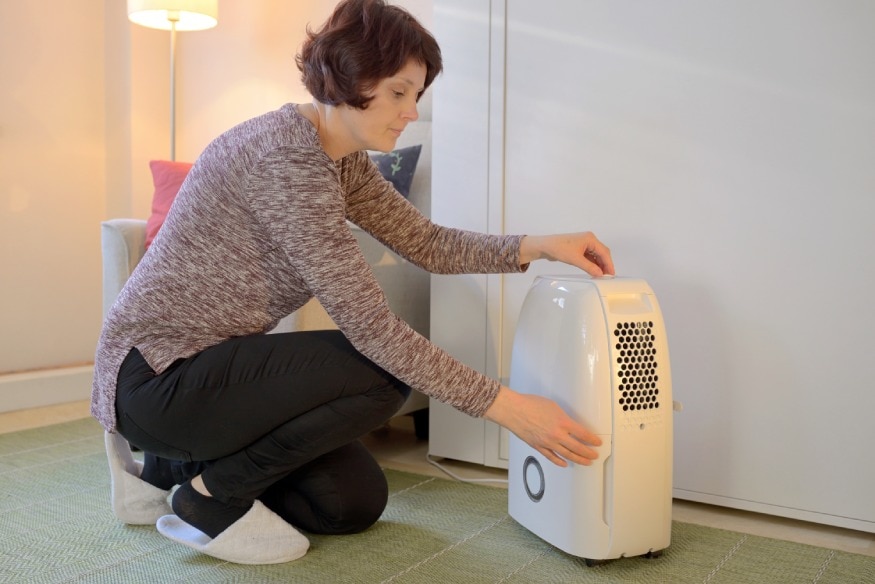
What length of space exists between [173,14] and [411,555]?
1.94 m

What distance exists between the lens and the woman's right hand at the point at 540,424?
1.20 m

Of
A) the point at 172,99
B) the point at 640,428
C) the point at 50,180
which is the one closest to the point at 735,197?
the point at 640,428

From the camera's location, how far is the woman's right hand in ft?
3.92

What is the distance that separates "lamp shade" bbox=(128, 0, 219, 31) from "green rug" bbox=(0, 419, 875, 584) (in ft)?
4.94

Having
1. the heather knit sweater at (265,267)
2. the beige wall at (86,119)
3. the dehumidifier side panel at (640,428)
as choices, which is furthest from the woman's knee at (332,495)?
the beige wall at (86,119)

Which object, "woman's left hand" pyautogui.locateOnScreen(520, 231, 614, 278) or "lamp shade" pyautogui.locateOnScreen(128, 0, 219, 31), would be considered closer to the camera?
"woman's left hand" pyautogui.locateOnScreen(520, 231, 614, 278)

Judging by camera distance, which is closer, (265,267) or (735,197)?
(265,267)

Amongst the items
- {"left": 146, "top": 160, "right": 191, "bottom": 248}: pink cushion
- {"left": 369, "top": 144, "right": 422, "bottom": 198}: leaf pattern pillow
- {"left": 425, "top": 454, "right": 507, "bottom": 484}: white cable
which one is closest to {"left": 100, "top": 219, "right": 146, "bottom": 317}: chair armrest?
{"left": 146, "top": 160, "right": 191, "bottom": 248}: pink cushion

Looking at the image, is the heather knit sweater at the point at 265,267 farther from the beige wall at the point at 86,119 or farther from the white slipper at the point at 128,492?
the beige wall at the point at 86,119

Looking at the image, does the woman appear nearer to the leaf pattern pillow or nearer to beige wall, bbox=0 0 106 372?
the leaf pattern pillow

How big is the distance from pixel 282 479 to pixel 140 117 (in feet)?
6.28

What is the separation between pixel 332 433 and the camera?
52.6 inches

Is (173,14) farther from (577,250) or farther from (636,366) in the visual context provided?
(636,366)

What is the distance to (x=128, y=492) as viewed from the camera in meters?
1.50
